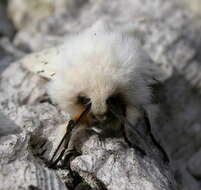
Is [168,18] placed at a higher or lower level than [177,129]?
higher

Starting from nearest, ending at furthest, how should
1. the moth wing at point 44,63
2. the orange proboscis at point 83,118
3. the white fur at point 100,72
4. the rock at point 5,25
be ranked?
the white fur at point 100,72 → the orange proboscis at point 83,118 → the moth wing at point 44,63 → the rock at point 5,25

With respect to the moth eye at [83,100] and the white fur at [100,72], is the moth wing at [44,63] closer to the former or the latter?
the white fur at [100,72]

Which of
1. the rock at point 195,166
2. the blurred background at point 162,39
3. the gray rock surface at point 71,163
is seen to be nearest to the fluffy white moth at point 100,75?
the gray rock surface at point 71,163

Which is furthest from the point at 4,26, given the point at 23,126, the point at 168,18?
the point at 23,126

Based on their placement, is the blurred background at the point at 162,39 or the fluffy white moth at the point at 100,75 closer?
the fluffy white moth at the point at 100,75

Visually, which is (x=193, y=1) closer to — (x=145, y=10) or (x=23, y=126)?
(x=145, y=10)

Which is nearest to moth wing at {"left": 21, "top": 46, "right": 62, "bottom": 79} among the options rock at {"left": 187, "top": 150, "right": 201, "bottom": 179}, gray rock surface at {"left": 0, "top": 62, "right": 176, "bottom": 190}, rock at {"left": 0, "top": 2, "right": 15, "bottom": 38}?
gray rock surface at {"left": 0, "top": 62, "right": 176, "bottom": 190}
